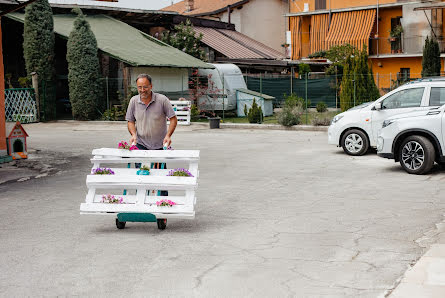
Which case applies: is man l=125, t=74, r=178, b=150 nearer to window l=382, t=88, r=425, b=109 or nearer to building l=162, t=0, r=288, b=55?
window l=382, t=88, r=425, b=109

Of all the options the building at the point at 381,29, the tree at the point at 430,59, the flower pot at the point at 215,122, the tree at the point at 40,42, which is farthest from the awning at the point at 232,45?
Result: the flower pot at the point at 215,122

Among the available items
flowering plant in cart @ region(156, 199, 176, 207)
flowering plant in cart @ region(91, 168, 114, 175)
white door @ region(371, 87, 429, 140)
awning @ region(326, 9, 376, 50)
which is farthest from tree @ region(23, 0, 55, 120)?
flowering plant in cart @ region(156, 199, 176, 207)

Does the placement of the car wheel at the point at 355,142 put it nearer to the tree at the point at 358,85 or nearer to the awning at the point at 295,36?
the tree at the point at 358,85

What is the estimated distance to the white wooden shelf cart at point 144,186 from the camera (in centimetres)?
812

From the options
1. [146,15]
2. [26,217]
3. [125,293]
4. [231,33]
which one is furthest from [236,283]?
[231,33]

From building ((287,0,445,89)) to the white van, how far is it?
48.6ft

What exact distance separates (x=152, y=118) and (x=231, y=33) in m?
40.1

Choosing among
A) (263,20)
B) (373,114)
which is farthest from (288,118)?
(263,20)

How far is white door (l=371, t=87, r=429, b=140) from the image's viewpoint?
49.7ft

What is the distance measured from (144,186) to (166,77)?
25.9 m

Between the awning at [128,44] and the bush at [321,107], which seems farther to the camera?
the bush at [321,107]

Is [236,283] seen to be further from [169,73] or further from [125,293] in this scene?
[169,73]

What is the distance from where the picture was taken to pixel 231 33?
4772cm

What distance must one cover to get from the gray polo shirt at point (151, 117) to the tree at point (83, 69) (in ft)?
77.1
